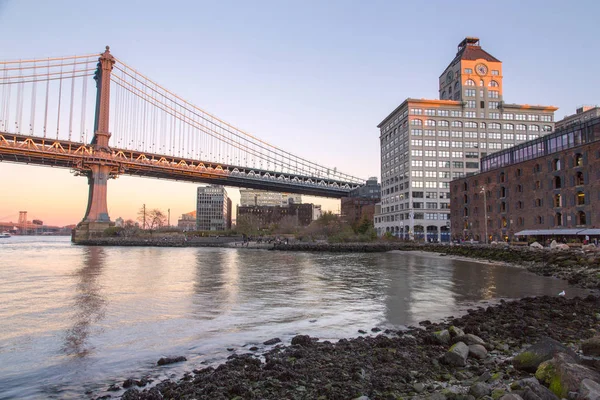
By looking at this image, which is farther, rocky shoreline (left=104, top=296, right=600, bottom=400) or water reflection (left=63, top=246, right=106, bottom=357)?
water reflection (left=63, top=246, right=106, bottom=357)

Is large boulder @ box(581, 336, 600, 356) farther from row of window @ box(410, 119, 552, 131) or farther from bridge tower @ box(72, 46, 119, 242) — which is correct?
row of window @ box(410, 119, 552, 131)

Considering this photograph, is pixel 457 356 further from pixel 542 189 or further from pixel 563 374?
pixel 542 189

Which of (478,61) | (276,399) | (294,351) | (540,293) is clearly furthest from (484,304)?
(478,61)

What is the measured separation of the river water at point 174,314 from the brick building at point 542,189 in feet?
119

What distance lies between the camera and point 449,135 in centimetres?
11800

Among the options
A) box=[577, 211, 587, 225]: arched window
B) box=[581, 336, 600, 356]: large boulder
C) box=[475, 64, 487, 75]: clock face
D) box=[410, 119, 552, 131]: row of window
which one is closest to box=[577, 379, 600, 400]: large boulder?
box=[581, 336, 600, 356]: large boulder

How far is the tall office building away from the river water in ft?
276

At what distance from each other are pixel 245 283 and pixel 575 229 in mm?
54568

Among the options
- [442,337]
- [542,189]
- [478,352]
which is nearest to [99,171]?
[542,189]

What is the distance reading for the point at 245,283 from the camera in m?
28.4

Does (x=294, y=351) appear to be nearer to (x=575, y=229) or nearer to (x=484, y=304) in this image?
(x=484, y=304)

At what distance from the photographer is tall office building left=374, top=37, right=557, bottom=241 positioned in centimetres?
11462

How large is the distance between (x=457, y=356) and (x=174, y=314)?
1189 cm

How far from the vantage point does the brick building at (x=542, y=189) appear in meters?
58.4
